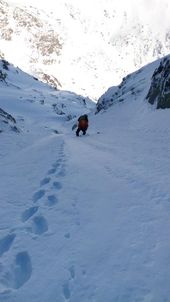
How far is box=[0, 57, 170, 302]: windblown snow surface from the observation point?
8.16m

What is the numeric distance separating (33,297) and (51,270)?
2.72 ft

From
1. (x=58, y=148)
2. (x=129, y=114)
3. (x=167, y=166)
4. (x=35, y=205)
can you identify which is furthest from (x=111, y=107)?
(x=35, y=205)

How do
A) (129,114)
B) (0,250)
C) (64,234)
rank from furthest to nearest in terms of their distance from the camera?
1. (129,114)
2. (64,234)
3. (0,250)

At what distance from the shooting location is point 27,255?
9.18 metres

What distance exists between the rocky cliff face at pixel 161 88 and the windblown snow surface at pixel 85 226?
33.9ft

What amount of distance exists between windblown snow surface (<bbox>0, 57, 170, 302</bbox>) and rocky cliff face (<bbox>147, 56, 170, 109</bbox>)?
407 inches

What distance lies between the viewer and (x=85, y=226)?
10477mm

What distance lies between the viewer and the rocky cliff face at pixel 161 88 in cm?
2863

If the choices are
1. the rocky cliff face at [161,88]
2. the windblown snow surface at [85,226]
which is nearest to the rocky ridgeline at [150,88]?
the rocky cliff face at [161,88]

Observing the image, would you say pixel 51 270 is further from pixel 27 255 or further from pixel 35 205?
pixel 35 205

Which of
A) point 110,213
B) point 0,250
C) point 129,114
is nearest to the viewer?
point 0,250

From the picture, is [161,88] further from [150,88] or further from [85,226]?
[85,226]

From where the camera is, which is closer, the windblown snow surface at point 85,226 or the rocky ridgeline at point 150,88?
the windblown snow surface at point 85,226

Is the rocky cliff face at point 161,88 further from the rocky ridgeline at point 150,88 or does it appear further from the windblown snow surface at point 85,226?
the windblown snow surface at point 85,226
